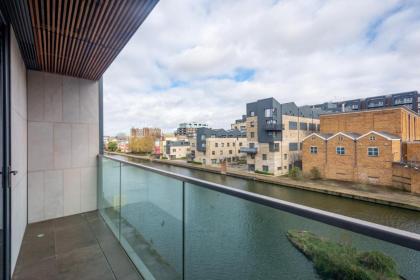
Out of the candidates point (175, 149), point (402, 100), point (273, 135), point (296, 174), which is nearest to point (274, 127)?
point (273, 135)

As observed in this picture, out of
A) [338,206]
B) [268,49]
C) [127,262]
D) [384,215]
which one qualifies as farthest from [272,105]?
[127,262]

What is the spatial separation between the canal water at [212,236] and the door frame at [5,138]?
927 millimetres

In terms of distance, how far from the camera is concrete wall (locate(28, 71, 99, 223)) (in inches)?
115

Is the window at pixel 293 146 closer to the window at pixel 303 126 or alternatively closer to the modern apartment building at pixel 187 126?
the window at pixel 303 126

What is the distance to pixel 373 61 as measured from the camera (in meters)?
17.1

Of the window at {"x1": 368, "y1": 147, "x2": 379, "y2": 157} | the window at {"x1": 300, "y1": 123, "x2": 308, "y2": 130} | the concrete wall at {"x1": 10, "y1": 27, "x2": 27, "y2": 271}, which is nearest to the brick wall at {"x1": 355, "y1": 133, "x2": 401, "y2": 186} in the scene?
the window at {"x1": 368, "y1": 147, "x2": 379, "y2": 157}

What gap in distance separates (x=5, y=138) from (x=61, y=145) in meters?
1.76

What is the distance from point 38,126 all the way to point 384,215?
10591mm

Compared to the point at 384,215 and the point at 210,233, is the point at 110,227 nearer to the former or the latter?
the point at 210,233

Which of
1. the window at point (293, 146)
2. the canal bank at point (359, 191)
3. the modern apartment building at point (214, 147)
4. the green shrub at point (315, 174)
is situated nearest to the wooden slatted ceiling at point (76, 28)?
the canal bank at point (359, 191)

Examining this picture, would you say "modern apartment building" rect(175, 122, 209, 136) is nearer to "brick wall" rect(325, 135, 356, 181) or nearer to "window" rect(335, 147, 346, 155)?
"brick wall" rect(325, 135, 356, 181)

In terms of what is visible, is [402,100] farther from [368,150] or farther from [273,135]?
[273,135]

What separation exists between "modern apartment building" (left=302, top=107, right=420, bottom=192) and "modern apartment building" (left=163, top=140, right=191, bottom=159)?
630 inches

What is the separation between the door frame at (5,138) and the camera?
155 centimetres
